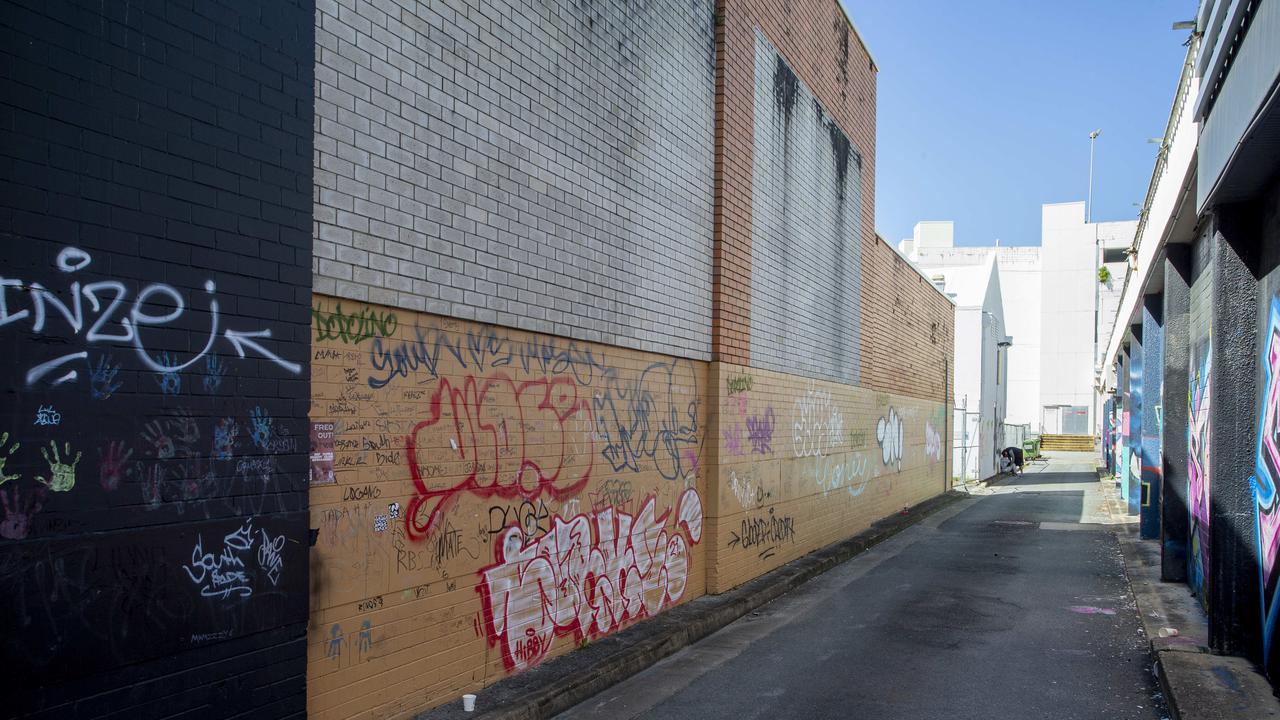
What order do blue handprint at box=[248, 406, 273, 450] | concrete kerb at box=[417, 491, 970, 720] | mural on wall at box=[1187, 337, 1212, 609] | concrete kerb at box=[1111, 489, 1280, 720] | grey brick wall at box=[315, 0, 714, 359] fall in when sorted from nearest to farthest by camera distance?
blue handprint at box=[248, 406, 273, 450], grey brick wall at box=[315, 0, 714, 359], concrete kerb at box=[1111, 489, 1280, 720], concrete kerb at box=[417, 491, 970, 720], mural on wall at box=[1187, 337, 1212, 609]

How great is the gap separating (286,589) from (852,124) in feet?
44.1

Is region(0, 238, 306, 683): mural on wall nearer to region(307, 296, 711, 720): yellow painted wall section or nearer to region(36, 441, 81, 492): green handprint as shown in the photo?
region(36, 441, 81, 492): green handprint

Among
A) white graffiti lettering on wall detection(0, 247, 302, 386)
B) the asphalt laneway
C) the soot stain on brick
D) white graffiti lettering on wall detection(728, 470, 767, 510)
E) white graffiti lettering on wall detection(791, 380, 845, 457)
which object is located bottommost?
the asphalt laneway

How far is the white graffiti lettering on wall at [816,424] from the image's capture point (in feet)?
41.7

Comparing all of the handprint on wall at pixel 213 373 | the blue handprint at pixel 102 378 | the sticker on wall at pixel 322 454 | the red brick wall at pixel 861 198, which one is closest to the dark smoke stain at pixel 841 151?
the red brick wall at pixel 861 198

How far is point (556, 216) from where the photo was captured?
7297 mm

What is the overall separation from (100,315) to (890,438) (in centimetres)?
1638

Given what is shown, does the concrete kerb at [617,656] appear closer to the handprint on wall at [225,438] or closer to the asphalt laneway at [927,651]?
the asphalt laneway at [927,651]

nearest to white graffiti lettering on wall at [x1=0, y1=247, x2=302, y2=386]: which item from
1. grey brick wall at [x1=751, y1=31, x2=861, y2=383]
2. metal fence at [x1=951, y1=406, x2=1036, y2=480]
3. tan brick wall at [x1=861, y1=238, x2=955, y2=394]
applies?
grey brick wall at [x1=751, y1=31, x2=861, y2=383]

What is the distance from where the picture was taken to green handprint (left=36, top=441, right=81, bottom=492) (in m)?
3.65

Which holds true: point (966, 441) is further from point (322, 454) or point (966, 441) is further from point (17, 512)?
point (17, 512)

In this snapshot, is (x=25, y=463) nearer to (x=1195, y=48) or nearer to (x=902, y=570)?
(x=1195, y=48)

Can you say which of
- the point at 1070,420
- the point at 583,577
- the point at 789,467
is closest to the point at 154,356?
the point at 583,577

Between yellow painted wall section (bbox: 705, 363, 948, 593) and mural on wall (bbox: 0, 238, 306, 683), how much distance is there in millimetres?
5952
